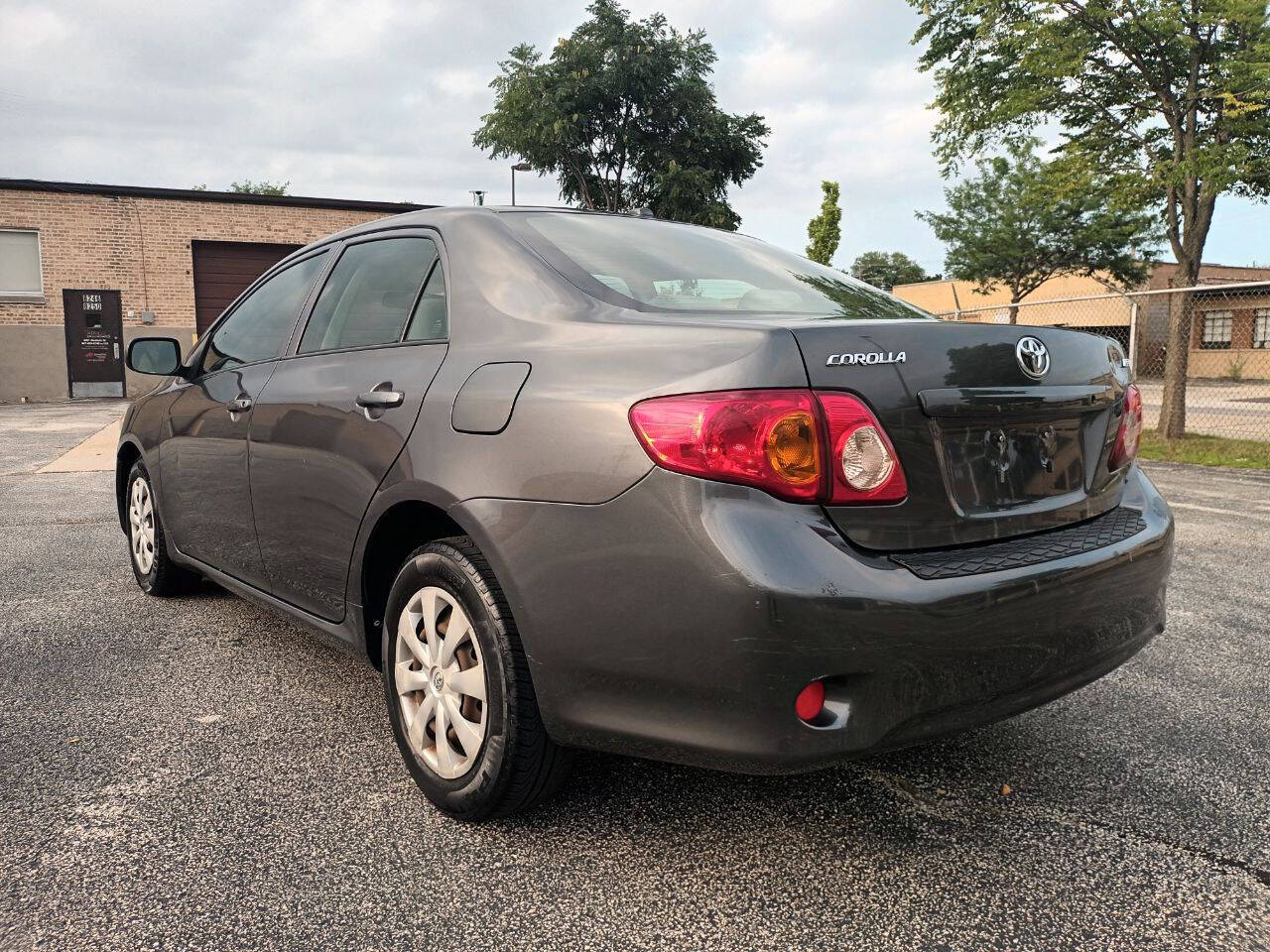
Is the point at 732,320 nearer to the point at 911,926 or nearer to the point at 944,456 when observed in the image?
the point at 944,456

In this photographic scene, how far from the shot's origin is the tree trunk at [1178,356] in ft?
38.7

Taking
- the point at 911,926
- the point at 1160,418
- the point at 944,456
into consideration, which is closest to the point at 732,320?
the point at 944,456

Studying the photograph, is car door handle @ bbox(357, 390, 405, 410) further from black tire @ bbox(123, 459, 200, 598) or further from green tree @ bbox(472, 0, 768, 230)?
green tree @ bbox(472, 0, 768, 230)

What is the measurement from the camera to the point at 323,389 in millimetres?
2920

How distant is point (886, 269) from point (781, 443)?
8253 centimetres

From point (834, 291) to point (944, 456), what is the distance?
1.01m

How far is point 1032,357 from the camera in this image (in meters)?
2.21

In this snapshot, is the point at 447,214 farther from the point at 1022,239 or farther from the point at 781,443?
the point at 1022,239

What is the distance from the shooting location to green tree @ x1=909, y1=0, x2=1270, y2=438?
11062 millimetres

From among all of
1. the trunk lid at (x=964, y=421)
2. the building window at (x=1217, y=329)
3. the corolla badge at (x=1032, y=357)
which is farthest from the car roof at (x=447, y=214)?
the building window at (x=1217, y=329)

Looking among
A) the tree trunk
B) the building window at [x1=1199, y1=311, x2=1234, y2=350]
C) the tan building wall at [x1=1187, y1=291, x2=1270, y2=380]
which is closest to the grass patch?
the tree trunk

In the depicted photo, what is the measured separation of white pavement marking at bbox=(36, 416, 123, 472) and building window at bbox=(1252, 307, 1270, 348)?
91.4ft

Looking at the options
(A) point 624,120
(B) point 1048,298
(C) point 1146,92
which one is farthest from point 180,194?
(B) point 1048,298

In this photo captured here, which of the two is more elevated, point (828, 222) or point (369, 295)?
point (828, 222)
